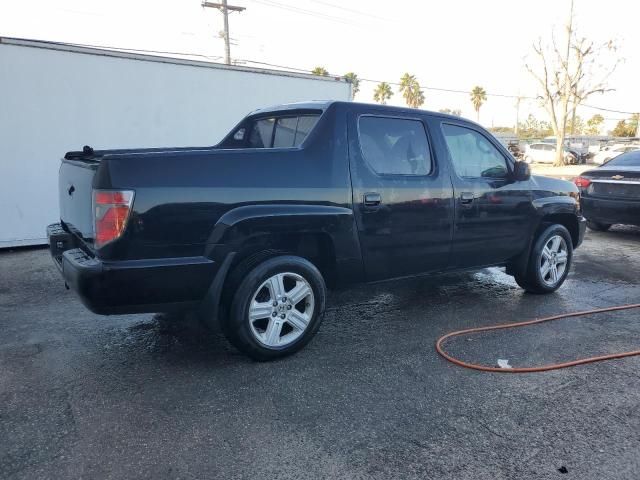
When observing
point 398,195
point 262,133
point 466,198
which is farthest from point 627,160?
point 262,133

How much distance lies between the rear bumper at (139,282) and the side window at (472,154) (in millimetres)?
2453

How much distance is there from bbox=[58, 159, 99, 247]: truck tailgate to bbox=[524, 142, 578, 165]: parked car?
118 feet

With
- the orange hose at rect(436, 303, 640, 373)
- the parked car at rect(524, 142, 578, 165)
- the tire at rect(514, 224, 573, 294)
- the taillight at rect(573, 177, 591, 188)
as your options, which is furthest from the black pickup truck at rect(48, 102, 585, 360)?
the parked car at rect(524, 142, 578, 165)

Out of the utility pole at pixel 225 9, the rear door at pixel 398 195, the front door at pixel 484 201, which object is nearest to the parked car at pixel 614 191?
the front door at pixel 484 201

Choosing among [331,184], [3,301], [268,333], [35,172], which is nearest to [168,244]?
[268,333]

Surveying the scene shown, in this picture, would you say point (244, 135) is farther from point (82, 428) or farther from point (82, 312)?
point (82, 428)

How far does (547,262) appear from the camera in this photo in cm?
538

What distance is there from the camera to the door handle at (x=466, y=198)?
448 cm

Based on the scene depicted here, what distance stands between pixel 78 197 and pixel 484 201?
333cm

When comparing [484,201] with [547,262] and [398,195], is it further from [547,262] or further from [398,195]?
[547,262]

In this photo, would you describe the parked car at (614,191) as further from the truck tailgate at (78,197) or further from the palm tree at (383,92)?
the palm tree at (383,92)

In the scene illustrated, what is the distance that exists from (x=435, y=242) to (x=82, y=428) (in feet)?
9.61

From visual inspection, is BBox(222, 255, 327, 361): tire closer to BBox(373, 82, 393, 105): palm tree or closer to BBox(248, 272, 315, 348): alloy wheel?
BBox(248, 272, 315, 348): alloy wheel

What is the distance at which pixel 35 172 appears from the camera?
717cm
